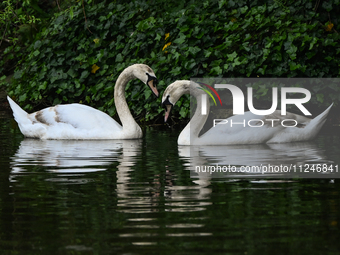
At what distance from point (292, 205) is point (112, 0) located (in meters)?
9.61

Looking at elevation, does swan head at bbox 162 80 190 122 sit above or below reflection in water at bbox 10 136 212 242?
above

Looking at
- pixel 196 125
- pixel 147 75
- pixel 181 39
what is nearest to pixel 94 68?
pixel 181 39

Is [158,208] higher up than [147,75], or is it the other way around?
[147,75]

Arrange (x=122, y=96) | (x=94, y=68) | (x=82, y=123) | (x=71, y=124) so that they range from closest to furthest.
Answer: (x=82, y=123) → (x=71, y=124) → (x=122, y=96) → (x=94, y=68)

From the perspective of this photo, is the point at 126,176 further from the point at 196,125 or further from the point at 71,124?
the point at 71,124

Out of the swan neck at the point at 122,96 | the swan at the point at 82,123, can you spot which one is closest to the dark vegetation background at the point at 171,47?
the swan neck at the point at 122,96

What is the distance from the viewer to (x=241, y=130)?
7.96 meters

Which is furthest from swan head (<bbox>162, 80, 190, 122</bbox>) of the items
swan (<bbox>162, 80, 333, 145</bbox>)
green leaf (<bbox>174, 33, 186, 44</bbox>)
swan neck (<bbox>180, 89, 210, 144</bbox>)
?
green leaf (<bbox>174, 33, 186, 44</bbox>)

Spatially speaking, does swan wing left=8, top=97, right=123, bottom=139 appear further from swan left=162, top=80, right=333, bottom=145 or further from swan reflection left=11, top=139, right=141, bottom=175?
swan left=162, top=80, right=333, bottom=145

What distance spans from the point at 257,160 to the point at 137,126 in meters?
2.96

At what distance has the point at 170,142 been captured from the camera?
8391 mm

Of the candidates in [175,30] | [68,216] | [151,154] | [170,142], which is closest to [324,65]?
[175,30]

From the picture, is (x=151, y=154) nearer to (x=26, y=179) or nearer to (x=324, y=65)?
(x=26, y=179)

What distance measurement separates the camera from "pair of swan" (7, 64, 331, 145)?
8.04m
